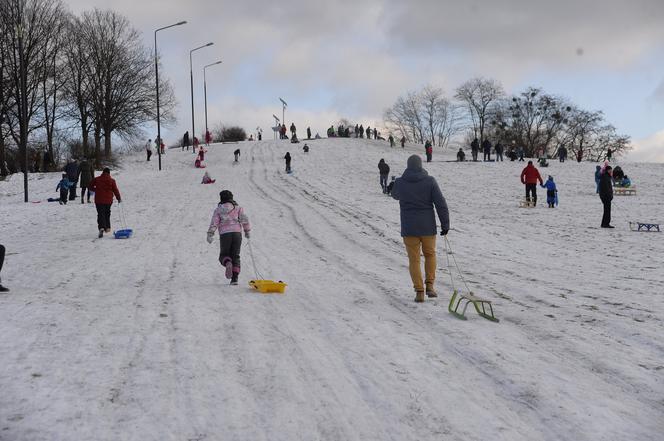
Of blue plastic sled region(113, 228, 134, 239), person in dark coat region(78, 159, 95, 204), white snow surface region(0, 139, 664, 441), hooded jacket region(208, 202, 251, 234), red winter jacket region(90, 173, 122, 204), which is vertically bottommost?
white snow surface region(0, 139, 664, 441)

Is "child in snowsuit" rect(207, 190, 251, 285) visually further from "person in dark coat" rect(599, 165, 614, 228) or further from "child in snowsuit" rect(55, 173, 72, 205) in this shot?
"child in snowsuit" rect(55, 173, 72, 205)

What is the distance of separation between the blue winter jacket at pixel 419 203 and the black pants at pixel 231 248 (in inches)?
110

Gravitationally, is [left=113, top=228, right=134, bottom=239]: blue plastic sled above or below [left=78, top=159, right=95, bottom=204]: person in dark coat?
below

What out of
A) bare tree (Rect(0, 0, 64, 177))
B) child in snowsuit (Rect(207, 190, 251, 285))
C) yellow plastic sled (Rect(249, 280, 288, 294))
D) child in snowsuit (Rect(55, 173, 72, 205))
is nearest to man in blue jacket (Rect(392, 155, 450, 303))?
yellow plastic sled (Rect(249, 280, 288, 294))

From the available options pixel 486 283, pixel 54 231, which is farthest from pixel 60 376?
pixel 54 231

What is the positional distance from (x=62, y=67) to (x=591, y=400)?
4866 centimetres

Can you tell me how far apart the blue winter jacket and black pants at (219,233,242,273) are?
2.80 meters

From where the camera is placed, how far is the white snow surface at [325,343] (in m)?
4.48

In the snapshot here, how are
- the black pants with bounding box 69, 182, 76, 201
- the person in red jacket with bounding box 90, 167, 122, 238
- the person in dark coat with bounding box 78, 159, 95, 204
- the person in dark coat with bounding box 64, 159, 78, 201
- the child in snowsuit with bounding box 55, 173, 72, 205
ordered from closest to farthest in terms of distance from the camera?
the person in red jacket with bounding box 90, 167, 122, 238, the person in dark coat with bounding box 78, 159, 95, 204, the person in dark coat with bounding box 64, 159, 78, 201, the child in snowsuit with bounding box 55, 173, 72, 205, the black pants with bounding box 69, 182, 76, 201

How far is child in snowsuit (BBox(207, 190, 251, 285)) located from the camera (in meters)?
9.79

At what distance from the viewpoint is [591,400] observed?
4.88 metres

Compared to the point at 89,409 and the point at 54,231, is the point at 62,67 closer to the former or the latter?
the point at 54,231

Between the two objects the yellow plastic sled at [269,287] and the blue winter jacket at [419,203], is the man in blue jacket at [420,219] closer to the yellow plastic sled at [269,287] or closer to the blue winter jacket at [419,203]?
the blue winter jacket at [419,203]

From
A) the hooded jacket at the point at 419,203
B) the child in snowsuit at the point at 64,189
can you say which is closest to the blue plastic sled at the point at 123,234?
the hooded jacket at the point at 419,203
